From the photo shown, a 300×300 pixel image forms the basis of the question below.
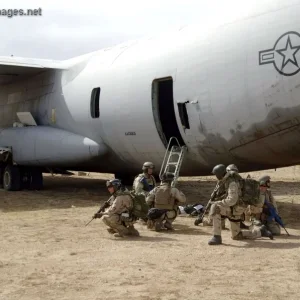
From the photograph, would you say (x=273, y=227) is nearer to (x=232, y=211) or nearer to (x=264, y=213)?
(x=264, y=213)

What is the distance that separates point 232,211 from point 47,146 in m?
8.33

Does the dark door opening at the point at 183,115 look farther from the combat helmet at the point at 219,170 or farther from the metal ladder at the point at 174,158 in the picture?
the combat helmet at the point at 219,170

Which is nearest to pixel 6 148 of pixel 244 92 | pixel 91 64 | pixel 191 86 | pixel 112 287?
pixel 91 64

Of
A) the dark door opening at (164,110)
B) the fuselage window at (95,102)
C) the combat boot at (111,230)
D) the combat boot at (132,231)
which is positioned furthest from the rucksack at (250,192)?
the fuselage window at (95,102)

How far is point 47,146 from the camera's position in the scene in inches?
611

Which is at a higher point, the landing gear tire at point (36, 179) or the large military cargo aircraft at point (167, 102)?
the large military cargo aircraft at point (167, 102)

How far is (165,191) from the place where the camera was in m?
9.95

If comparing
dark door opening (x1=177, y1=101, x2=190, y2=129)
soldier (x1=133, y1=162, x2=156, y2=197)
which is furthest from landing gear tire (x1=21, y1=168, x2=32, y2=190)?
dark door opening (x1=177, y1=101, x2=190, y2=129)

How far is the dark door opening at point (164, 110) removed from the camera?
12508mm

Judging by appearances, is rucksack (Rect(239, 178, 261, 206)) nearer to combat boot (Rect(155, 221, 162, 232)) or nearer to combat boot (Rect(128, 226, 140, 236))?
combat boot (Rect(155, 221, 162, 232))

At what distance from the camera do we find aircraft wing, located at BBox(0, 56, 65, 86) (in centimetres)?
1619

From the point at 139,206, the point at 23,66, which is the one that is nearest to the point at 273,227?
the point at 139,206

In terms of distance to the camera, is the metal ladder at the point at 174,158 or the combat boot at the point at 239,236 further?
the metal ladder at the point at 174,158

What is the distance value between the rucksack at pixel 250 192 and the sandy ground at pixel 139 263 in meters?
0.70
